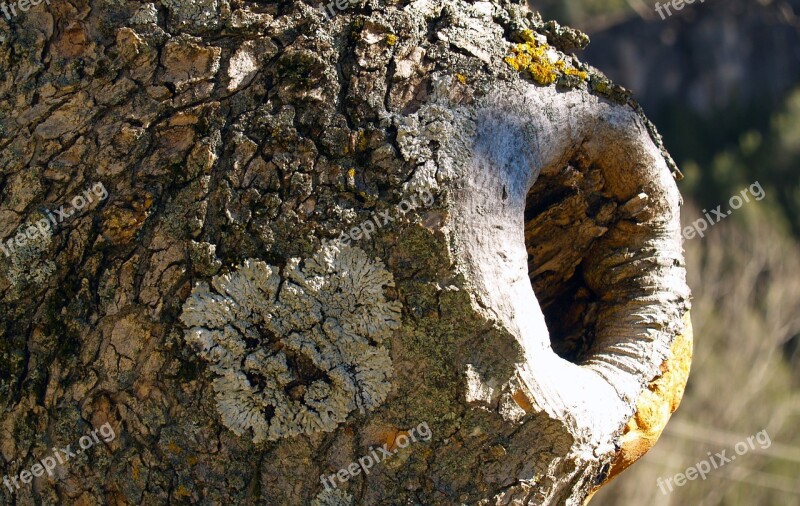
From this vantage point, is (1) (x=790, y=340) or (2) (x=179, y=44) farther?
(1) (x=790, y=340)

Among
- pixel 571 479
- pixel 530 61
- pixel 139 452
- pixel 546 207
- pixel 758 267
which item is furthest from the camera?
pixel 758 267

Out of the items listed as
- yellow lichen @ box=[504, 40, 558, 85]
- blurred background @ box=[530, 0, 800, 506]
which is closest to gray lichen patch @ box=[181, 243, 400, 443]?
yellow lichen @ box=[504, 40, 558, 85]

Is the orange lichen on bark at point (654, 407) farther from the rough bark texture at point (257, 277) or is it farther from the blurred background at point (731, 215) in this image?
the blurred background at point (731, 215)

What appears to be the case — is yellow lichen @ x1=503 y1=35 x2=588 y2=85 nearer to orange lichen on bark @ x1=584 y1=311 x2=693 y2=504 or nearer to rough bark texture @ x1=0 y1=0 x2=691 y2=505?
rough bark texture @ x1=0 y1=0 x2=691 y2=505

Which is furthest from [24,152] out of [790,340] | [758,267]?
[790,340]

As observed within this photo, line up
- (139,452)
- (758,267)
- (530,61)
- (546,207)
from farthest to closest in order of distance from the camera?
(758,267), (546,207), (530,61), (139,452)

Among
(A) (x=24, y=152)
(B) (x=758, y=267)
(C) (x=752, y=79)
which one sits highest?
(A) (x=24, y=152)

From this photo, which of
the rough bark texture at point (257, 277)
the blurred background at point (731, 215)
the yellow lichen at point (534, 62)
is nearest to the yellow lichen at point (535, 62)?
the yellow lichen at point (534, 62)

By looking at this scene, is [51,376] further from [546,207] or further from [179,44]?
[546,207]
